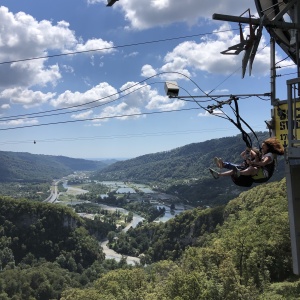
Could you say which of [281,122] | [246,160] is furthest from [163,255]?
[281,122]

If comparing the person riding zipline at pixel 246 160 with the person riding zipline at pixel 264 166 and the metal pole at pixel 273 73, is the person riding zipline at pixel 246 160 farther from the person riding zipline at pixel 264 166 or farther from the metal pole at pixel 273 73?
the metal pole at pixel 273 73

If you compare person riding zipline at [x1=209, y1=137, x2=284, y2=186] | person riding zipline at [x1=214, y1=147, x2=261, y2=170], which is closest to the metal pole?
person riding zipline at [x1=209, y1=137, x2=284, y2=186]

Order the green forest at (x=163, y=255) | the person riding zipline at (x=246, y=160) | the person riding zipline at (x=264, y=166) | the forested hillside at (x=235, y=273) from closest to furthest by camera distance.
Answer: the person riding zipline at (x=264, y=166) → the person riding zipline at (x=246, y=160) → the forested hillside at (x=235, y=273) → the green forest at (x=163, y=255)

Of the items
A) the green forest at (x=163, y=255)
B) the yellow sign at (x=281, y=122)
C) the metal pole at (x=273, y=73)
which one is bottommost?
the green forest at (x=163, y=255)

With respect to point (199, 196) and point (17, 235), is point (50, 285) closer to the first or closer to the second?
point (17, 235)

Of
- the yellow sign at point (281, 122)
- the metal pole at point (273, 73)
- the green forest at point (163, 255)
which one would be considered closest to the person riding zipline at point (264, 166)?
the yellow sign at point (281, 122)

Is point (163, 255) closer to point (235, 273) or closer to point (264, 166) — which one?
point (235, 273)
